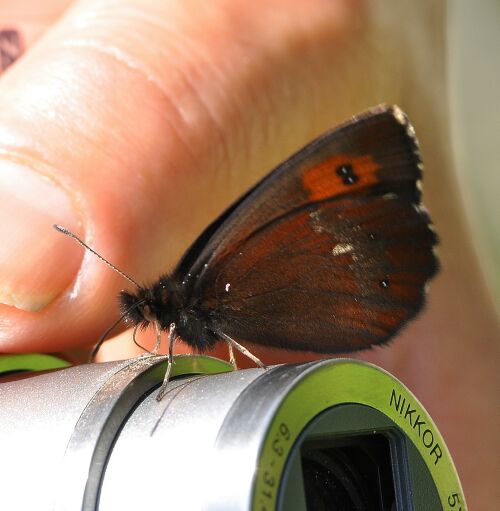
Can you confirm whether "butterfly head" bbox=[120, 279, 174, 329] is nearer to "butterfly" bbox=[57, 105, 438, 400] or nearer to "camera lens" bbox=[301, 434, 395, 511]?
"butterfly" bbox=[57, 105, 438, 400]

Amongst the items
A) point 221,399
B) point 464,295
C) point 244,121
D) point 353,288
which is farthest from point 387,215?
point 464,295

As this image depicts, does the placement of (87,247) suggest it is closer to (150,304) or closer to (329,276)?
(150,304)

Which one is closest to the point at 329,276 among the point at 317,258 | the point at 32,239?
the point at 317,258

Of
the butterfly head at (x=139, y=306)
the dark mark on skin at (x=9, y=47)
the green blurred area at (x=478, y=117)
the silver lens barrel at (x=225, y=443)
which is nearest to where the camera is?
the silver lens barrel at (x=225, y=443)

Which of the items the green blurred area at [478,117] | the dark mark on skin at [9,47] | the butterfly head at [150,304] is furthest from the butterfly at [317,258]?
the green blurred area at [478,117]

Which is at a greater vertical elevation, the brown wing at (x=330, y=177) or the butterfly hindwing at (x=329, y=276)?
the brown wing at (x=330, y=177)

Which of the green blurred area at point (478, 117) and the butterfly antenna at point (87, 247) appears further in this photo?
the green blurred area at point (478, 117)

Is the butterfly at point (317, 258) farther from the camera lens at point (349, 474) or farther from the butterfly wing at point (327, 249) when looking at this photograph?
the camera lens at point (349, 474)

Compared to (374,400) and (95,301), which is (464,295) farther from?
(374,400)
